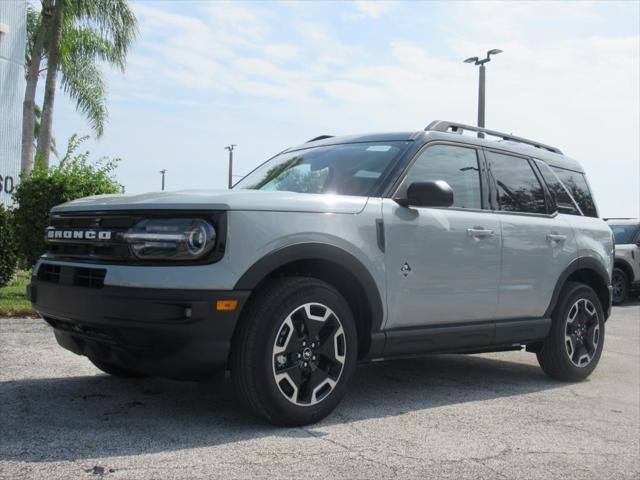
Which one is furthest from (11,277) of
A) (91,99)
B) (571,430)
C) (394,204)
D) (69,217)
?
(91,99)

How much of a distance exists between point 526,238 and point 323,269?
6.56ft

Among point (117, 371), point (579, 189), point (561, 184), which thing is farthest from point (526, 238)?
point (117, 371)

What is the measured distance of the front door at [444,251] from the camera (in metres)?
4.52

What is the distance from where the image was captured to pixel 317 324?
4016mm

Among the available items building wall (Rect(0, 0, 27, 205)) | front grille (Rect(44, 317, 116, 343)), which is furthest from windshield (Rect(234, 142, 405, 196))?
building wall (Rect(0, 0, 27, 205))

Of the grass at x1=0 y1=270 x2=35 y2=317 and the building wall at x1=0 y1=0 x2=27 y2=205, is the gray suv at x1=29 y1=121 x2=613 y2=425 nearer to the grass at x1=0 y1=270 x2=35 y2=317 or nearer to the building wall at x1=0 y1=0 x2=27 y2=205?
the grass at x1=0 y1=270 x2=35 y2=317

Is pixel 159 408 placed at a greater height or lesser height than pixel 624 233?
lesser

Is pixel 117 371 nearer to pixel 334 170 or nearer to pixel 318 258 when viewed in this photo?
pixel 318 258

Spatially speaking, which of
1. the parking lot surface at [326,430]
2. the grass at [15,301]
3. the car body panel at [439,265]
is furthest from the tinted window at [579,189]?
the grass at [15,301]

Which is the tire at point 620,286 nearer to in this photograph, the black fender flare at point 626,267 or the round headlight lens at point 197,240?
the black fender flare at point 626,267

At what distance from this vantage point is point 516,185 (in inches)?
226

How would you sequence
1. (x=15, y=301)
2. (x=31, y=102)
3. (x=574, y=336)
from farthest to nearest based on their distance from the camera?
(x=31, y=102) → (x=15, y=301) → (x=574, y=336)

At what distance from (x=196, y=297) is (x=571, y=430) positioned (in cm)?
249

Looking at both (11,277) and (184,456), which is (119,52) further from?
(184,456)
